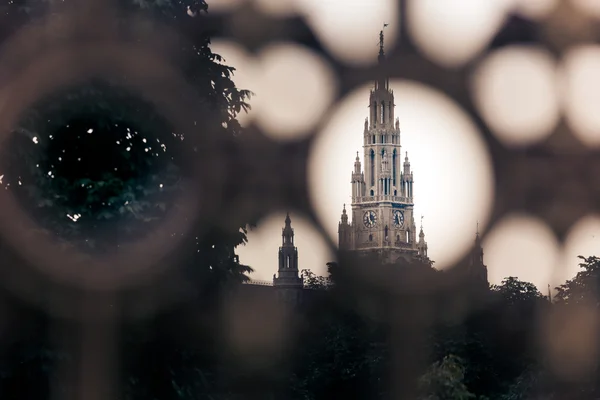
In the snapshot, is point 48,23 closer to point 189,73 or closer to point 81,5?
point 81,5

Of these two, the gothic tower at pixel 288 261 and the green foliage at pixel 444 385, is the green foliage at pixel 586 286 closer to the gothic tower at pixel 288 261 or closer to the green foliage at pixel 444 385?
the green foliage at pixel 444 385

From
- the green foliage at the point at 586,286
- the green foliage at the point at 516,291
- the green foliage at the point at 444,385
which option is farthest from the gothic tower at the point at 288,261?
the green foliage at the point at 444,385

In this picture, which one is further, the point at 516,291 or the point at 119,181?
the point at 516,291

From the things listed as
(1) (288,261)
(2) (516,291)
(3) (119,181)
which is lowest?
(3) (119,181)

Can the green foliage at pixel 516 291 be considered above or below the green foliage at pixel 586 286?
above

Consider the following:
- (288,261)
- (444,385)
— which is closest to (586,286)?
(444,385)

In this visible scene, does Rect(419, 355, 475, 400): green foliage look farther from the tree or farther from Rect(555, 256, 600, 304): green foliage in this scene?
the tree

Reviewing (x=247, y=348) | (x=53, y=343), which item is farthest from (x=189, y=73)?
(x=247, y=348)

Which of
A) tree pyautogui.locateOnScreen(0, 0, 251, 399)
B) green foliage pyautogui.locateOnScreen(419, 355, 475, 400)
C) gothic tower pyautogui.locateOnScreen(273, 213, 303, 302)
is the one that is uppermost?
gothic tower pyautogui.locateOnScreen(273, 213, 303, 302)

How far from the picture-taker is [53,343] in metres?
27.9

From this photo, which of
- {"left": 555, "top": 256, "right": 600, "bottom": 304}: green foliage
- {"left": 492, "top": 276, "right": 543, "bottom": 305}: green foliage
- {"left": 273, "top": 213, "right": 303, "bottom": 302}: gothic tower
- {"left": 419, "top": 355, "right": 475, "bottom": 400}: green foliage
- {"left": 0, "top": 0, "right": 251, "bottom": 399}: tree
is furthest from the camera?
{"left": 273, "top": 213, "right": 303, "bottom": 302}: gothic tower

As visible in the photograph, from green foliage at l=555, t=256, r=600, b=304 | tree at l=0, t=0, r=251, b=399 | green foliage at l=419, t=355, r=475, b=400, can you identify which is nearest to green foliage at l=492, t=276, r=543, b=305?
green foliage at l=555, t=256, r=600, b=304

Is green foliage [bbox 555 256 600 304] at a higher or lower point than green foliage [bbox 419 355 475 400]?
higher

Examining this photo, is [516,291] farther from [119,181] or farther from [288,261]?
[288,261]
